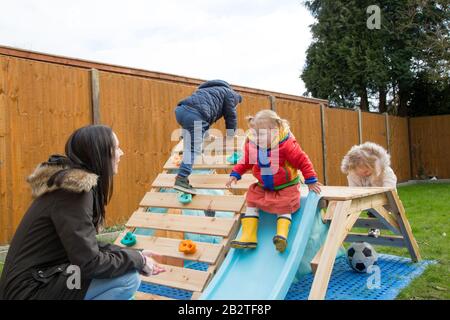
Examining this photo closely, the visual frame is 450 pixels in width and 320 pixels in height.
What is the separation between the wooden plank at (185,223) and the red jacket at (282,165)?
48 cm

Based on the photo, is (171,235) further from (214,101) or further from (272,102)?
(272,102)

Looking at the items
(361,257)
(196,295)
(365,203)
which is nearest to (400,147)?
(361,257)

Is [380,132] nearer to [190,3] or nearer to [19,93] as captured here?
[190,3]

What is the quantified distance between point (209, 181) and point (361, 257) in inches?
62.5

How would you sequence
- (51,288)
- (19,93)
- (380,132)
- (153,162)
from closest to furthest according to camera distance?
1. (51,288)
2. (19,93)
3. (153,162)
4. (380,132)

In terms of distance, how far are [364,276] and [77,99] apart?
4.09 m

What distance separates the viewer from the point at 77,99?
572cm

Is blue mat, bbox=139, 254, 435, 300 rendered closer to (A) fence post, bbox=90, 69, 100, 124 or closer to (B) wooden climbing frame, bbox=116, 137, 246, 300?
(B) wooden climbing frame, bbox=116, 137, 246, 300

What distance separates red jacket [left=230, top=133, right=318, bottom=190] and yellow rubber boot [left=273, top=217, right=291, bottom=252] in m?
0.33

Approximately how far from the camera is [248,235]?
330 centimetres

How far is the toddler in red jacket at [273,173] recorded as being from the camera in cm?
331
